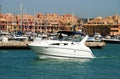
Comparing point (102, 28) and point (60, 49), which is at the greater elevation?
point (60, 49)

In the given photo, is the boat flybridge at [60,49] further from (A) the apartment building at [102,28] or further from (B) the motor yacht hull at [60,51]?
(A) the apartment building at [102,28]

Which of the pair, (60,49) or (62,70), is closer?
(62,70)

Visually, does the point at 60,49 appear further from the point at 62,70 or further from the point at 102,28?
the point at 102,28

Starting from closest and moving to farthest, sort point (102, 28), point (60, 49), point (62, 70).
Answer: point (62, 70)
point (60, 49)
point (102, 28)

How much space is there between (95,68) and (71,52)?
5484 millimetres

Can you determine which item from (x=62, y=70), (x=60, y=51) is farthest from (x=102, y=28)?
(x=62, y=70)

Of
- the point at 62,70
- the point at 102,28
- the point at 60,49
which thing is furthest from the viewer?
the point at 102,28

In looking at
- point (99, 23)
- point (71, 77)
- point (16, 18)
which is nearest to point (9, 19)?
point (16, 18)

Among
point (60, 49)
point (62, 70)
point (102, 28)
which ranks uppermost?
point (60, 49)

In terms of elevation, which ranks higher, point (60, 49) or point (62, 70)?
point (60, 49)

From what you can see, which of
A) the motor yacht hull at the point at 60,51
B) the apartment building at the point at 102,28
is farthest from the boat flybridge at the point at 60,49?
the apartment building at the point at 102,28

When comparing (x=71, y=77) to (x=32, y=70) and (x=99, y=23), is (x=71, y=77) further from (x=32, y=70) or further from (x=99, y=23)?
(x=99, y=23)

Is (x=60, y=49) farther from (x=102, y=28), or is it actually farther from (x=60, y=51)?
(x=102, y=28)

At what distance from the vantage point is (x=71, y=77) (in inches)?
1047
